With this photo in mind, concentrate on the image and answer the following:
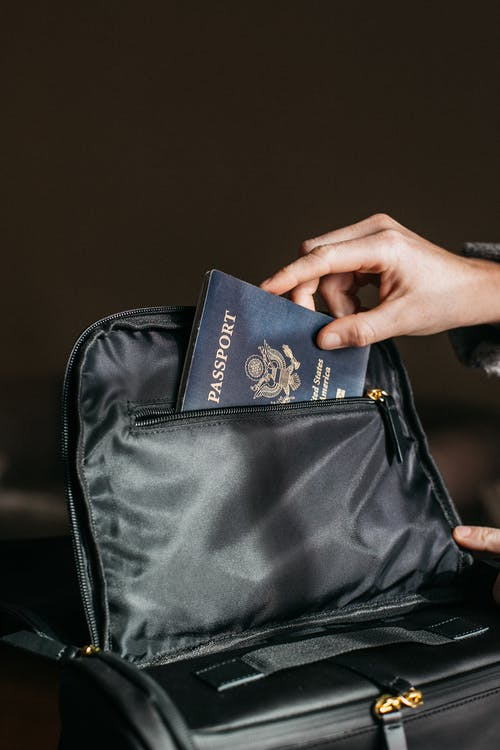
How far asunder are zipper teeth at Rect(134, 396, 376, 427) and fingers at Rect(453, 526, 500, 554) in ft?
0.66

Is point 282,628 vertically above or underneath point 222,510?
underneath

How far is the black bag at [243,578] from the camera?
566 millimetres

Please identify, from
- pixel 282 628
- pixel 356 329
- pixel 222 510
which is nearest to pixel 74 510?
pixel 222 510

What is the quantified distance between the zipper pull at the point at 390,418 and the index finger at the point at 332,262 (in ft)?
0.48

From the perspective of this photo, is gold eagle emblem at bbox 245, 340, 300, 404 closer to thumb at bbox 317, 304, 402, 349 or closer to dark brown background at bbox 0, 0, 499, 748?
thumb at bbox 317, 304, 402, 349

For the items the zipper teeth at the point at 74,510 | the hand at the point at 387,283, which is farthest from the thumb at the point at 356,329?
the zipper teeth at the point at 74,510

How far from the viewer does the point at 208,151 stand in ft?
5.36

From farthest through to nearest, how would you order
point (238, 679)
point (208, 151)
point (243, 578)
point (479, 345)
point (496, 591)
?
point (208, 151), point (479, 345), point (496, 591), point (243, 578), point (238, 679)

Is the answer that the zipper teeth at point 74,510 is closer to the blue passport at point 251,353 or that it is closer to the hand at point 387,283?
the blue passport at point 251,353

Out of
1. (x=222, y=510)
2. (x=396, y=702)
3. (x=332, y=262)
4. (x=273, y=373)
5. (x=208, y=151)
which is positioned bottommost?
(x=396, y=702)

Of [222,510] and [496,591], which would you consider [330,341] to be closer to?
[222,510]

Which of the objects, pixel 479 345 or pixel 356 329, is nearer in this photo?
pixel 356 329

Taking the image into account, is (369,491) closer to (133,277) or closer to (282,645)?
(282,645)

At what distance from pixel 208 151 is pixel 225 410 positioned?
1046 mm
